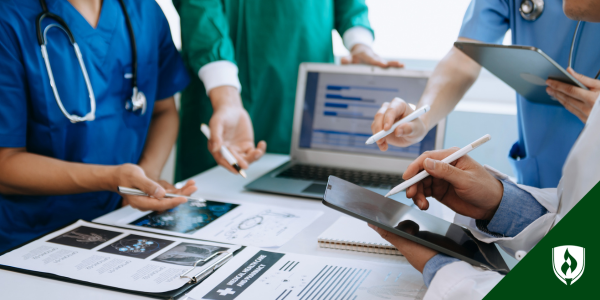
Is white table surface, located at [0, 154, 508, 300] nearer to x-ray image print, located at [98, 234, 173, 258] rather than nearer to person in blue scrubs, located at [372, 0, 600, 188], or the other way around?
x-ray image print, located at [98, 234, 173, 258]

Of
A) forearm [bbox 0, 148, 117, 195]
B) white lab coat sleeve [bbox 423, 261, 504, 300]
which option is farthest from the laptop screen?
white lab coat sleeve [bbox 423, 261, 504, 300]

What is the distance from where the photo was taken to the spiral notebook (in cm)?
72

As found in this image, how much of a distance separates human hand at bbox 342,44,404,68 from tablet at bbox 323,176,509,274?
0.65 metres

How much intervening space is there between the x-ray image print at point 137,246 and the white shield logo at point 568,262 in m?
0.55

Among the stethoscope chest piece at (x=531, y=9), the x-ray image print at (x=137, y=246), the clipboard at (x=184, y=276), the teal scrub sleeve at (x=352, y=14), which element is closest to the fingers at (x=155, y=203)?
the x-ray image print at (x=137, y=246)

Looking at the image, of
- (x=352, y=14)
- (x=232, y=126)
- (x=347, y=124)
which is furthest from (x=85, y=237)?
(x=352, y=14)

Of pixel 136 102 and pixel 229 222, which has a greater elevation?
pixel 136 102

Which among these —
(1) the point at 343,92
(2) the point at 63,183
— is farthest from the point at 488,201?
(2) the point at 63,183

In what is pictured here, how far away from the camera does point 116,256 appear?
Answer: 0.68 m

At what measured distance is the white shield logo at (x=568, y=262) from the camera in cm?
45

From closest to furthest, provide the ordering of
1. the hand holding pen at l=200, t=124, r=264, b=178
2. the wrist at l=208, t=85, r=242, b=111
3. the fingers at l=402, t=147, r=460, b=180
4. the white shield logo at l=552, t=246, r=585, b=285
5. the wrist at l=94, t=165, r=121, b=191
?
1. the white shield logo at l=552, t=246, r=585, b=285
2. the fingers at l=402, t=147, r=460, b=180
3. the wrist at l=94, t=165, r=121, b=191
4. the hand holding pen at l=200, t=124, r=264, b=178
5. the wrist at l=208, t=85, r=242, b=111

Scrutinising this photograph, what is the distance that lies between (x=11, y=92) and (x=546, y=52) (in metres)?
1.16

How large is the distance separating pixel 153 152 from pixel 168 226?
0.52 m

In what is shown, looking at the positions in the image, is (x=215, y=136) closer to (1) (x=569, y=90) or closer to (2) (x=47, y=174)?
(2) (x=47, y=174)
